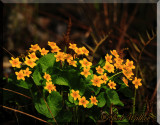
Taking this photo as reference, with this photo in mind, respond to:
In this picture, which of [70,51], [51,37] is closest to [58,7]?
[51,37]

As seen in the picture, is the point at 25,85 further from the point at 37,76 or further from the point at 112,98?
the point at 112,98

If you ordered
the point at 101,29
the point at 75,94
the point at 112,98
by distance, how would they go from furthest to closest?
the point at 101,29
the point at 112,98
the point at 75,94

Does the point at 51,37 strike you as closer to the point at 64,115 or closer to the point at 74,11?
the point at 74,11

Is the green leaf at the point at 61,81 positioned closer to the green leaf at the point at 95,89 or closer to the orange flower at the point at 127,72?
the green leaf at the point at 95,89

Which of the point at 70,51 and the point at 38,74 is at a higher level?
the point at 70,51

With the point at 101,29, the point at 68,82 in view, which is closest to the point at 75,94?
the point at 68,82

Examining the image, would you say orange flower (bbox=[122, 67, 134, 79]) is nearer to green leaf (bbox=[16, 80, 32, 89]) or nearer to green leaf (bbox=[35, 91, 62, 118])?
green leaf (bbox=[35, 91, 62, 118])
